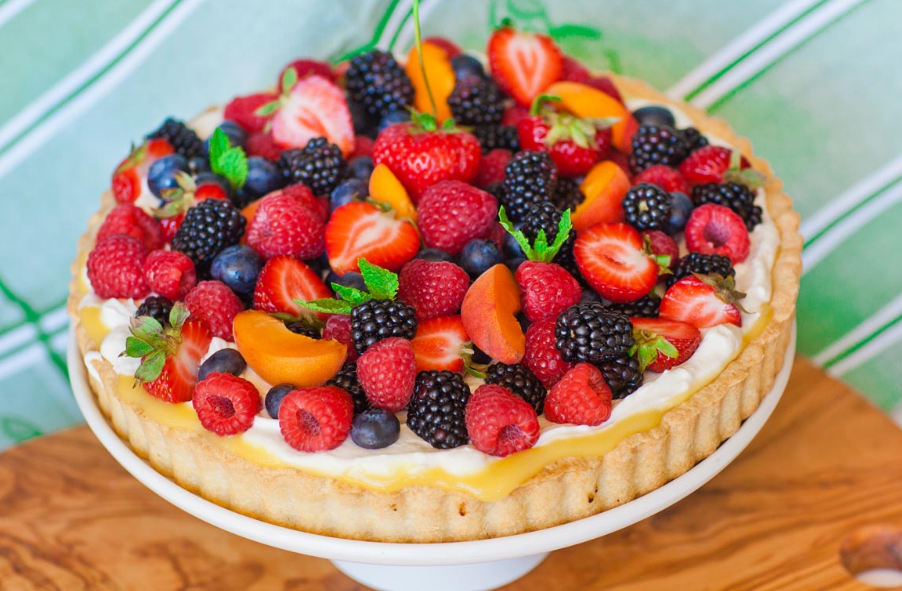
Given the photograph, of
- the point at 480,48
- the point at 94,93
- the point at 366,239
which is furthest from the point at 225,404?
the point at 480,48

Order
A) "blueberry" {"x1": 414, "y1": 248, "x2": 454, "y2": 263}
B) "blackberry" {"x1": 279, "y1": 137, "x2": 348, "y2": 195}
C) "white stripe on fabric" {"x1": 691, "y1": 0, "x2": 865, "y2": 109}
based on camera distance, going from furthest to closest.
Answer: "white stripe on fabric" {"x1": 691, "y1": 0, "x2": 865, "y2": 109} → "blackberry" {"x1": 279, "y1": 137, "x2": 348, "y2": 195} → "blueberry" {"x1": 414, "y1": 248, "x2": 454, "y2": 263}

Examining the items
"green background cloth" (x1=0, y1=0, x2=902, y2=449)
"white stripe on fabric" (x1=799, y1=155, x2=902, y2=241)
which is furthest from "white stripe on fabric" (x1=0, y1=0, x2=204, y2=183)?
"white stripe on fabric" (x1=799, y1=155, x2=902, y2=241)

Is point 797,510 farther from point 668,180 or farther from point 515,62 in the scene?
point 515,62

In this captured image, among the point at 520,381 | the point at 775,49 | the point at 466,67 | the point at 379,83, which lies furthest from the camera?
the point at 775,49

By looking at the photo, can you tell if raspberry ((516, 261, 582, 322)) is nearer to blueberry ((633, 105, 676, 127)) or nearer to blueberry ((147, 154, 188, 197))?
blueberry ((633, 105, 676, 127))

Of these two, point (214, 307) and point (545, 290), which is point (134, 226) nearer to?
point (214, 307)

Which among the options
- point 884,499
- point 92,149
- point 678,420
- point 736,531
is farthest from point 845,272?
point 92,149

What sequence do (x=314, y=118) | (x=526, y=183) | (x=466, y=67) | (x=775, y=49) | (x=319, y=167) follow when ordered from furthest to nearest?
(x=775, y=49)
(x=466, y=67)
(x=314, y=118)
(x=319, y=167)
(x=526, y=183)
